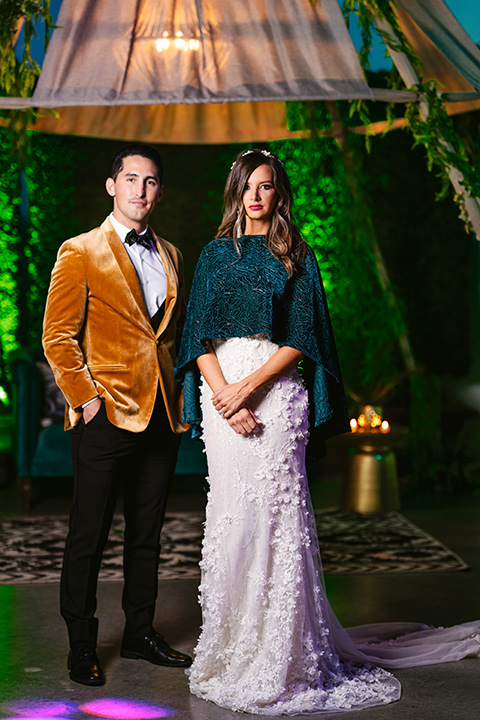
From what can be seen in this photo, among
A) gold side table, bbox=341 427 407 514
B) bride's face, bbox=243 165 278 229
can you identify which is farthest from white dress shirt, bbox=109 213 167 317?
gold side table, bbox=341 427 407 514

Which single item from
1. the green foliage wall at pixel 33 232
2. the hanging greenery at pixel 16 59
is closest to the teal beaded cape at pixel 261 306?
the hanging greenery at pixel 16 59

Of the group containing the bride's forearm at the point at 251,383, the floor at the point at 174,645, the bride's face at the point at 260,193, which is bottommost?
the floor at the point at 174,645

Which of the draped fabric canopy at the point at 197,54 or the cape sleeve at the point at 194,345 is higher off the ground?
the draped fabric canopy at the point at 197,54

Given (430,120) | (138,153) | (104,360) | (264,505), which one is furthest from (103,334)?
(430,120)

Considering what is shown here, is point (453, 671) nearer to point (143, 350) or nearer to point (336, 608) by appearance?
point (336, 608)

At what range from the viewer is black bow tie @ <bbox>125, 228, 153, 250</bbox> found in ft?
9.55

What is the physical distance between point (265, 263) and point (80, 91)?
118 centimetres

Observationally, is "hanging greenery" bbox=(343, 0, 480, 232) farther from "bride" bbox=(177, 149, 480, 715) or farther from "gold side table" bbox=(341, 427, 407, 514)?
"gold side table" bbox=(341, 427, 407, 514)

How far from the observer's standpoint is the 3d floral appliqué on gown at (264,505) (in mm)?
2680

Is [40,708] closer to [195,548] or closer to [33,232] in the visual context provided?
[195,548]

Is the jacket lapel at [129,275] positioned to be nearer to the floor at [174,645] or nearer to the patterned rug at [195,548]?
the floor at [174,645]

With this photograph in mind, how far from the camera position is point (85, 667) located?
2818 millimetres

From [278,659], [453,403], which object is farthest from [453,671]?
[453,403]

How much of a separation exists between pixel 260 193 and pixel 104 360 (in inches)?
27.7
